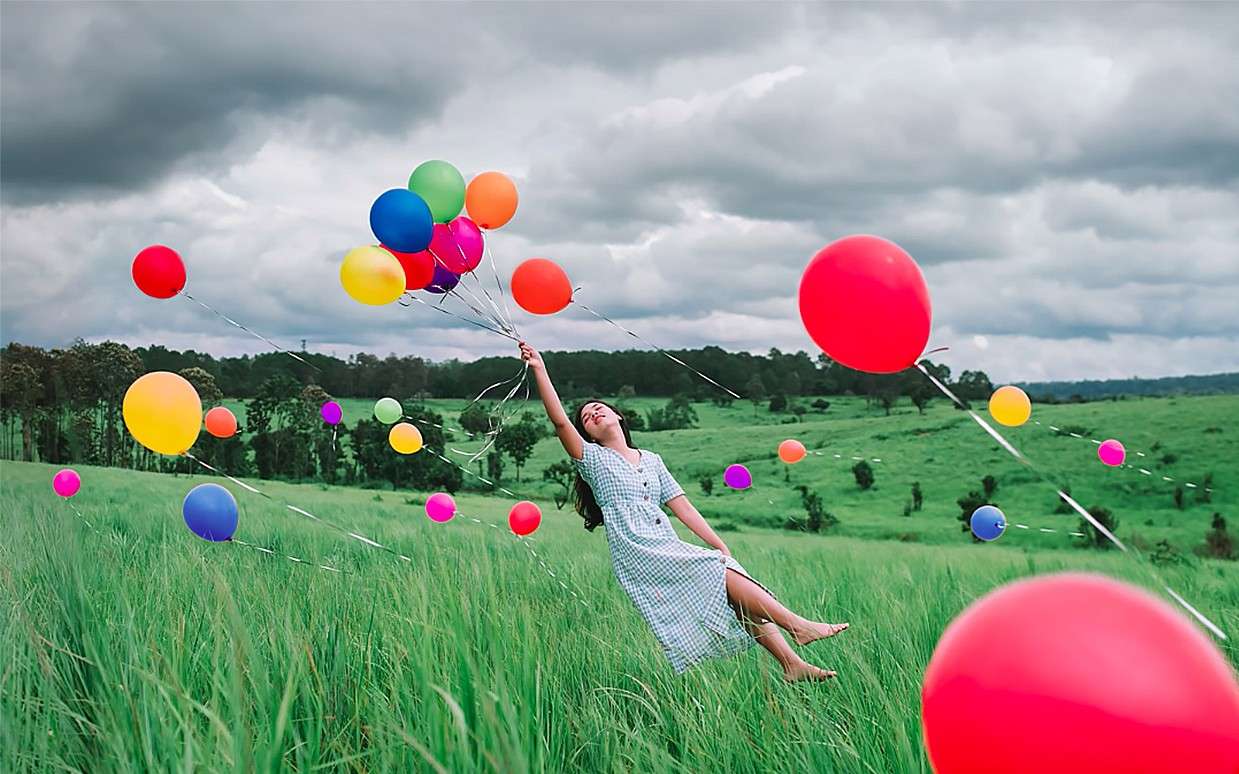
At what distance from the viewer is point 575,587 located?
5.46 meters

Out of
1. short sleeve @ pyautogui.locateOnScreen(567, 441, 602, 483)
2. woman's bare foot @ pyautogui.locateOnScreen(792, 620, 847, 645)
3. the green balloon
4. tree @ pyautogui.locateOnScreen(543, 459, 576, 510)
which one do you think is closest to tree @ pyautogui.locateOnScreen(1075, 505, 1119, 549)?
tree @ pyautogui.locateOnScreen(543, 459, 576, 510)

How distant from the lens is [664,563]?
4.10 meters

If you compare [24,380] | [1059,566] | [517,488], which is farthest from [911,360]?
[24,380]

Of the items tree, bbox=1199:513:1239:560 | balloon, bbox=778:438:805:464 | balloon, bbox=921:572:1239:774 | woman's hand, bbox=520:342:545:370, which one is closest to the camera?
balloon, bbox=921:572:1239:774

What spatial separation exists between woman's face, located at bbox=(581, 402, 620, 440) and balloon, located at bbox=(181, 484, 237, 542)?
1979 mm

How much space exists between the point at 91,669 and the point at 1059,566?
8759 mm

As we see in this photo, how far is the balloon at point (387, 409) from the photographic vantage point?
6.88 meters

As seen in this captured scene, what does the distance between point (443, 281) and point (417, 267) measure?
290 millimetres

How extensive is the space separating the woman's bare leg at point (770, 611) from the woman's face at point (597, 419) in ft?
3.43

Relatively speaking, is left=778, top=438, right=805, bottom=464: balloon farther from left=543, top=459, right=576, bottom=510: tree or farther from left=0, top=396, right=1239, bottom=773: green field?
left=543, top=459, right=576, bottom=510: tree

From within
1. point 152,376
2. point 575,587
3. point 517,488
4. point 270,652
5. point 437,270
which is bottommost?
point 517,488

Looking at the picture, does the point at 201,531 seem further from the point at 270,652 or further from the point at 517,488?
the point at 517,488

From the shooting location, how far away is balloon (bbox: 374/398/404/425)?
6.88 m

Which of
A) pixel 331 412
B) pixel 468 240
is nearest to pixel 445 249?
pixel 468 240
